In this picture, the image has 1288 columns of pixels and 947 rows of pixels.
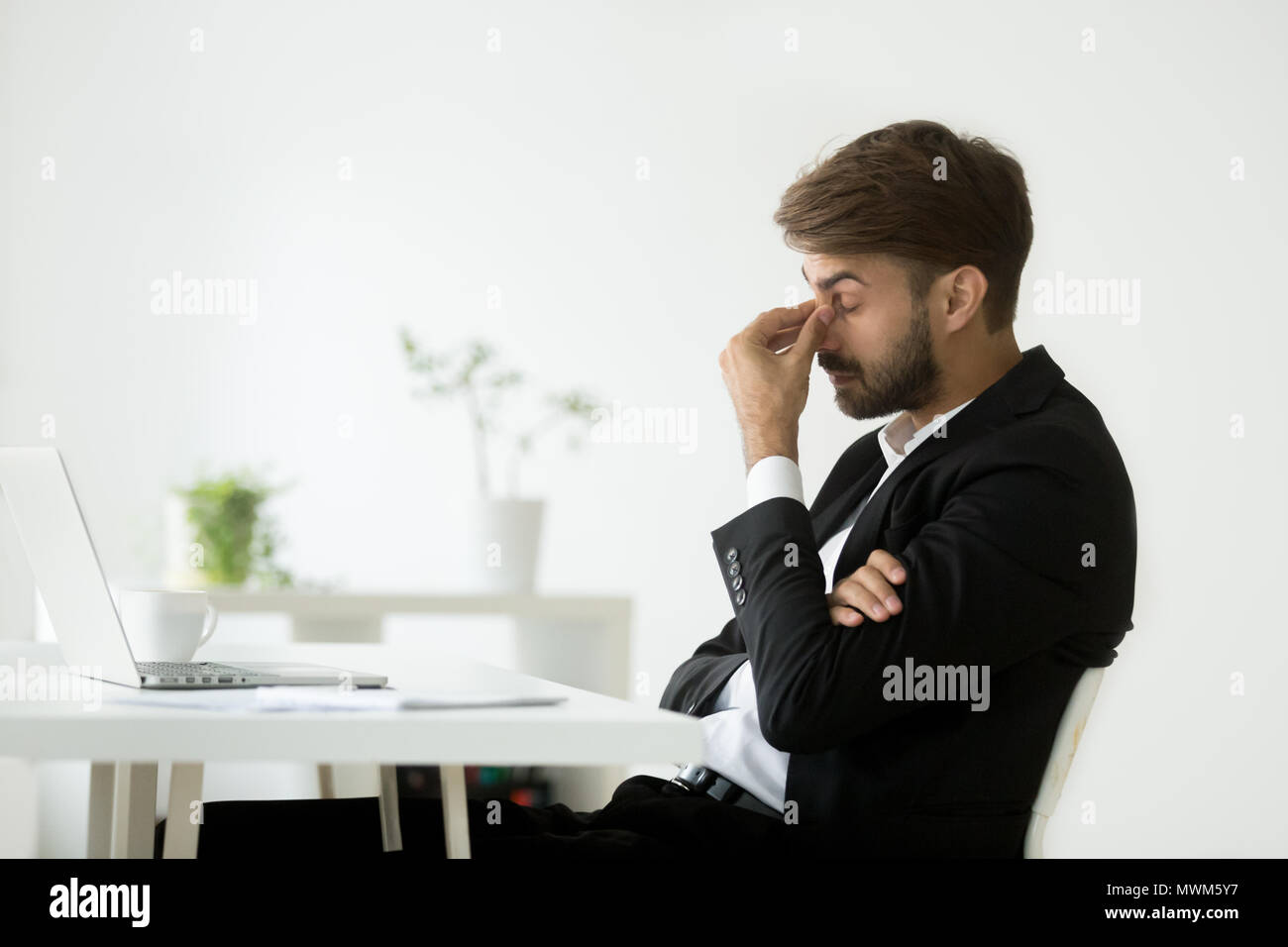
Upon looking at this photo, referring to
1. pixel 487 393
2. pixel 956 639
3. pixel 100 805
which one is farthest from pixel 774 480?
pixel 487 393

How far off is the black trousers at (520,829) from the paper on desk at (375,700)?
13.5 inches

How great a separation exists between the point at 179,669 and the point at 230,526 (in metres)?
1.94

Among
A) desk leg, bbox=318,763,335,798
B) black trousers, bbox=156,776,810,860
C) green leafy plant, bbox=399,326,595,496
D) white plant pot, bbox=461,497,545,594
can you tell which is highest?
green leafy plant, bbox=399,326,595,496

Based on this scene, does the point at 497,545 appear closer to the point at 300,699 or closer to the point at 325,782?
the point at 325,782

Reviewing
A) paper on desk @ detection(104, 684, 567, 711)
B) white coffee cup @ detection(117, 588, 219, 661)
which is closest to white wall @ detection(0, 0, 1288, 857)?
white coffee cup @ detection(117, 588, 219, 661)

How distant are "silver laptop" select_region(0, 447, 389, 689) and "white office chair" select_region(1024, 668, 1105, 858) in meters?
0.67

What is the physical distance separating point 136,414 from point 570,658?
143cm

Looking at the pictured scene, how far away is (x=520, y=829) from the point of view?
4.31 feet

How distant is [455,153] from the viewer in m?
3.61

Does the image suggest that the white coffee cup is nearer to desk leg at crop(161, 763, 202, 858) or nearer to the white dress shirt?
desk leg at crop(161, 763, 202, 858)

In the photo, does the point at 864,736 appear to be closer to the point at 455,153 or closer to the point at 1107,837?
the point at 1107,837

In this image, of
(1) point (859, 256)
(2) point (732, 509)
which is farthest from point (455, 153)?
(1) point (859, 256)

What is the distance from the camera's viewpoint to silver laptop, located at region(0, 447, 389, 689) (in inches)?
36.1

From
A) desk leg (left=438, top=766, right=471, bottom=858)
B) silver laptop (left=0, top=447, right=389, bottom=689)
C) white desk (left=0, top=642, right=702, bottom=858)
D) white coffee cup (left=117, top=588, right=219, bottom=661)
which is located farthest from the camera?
desk leg (left=438, top=766, right=471, bottom=858)
